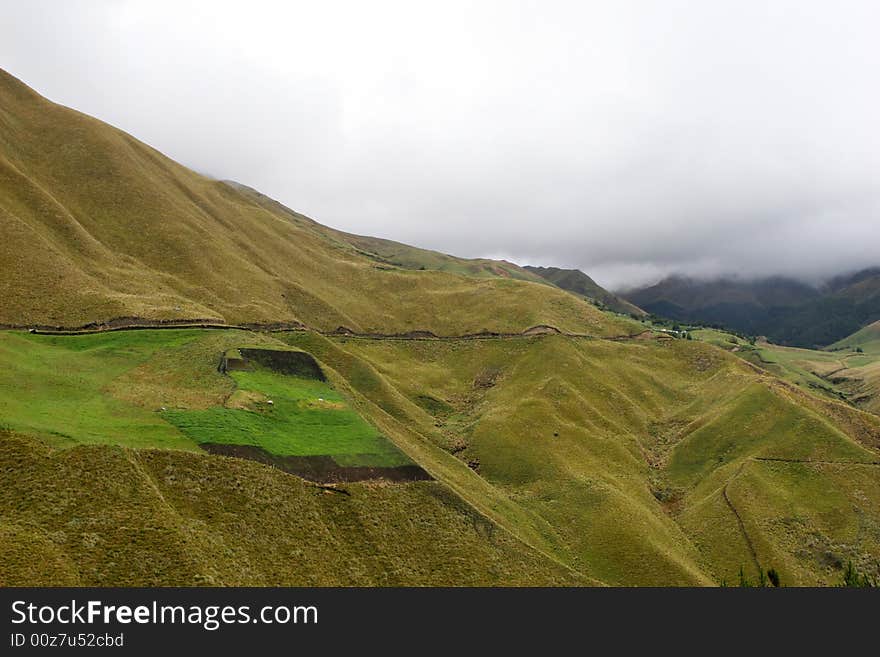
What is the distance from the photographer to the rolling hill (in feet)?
121

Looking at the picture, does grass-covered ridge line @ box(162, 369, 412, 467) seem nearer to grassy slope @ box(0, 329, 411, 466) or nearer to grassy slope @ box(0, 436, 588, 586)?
grassy slope @ box(0, 329, 411, 466)

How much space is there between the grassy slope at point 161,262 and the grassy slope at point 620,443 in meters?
17.4

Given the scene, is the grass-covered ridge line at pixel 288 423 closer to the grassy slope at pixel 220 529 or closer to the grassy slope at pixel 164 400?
the grassy slope at pixel 164 400

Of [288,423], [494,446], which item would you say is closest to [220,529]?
[288,423]

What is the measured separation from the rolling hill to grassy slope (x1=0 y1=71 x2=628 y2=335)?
694 mm

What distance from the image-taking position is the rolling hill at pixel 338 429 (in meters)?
37.0

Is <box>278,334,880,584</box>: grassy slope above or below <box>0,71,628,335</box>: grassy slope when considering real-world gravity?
below

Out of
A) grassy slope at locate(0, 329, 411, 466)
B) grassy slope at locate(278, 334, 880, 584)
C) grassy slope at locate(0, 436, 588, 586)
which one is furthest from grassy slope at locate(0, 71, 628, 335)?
grassy slope at locate(0, 436, 588, 586)

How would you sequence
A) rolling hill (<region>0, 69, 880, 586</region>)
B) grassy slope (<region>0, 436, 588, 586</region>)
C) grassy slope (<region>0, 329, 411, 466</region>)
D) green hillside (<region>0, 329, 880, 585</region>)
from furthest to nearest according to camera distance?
grassy slope (<region>0, 329, 411, 466</region>)
green hillside (<region>0, 329, 880, 585</region>)
rolling hill (<region>0, 69, 880, 586</region>)
grassy slope (<region>0, 436, 588, 586</region>)

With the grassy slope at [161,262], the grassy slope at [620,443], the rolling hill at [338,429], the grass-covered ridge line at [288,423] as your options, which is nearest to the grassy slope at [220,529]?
the rolling hill at [338,429]

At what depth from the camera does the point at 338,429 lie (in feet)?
190

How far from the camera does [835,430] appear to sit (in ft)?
275

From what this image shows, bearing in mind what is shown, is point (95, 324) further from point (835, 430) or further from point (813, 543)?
point (835, 430)

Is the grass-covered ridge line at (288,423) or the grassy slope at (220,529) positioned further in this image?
the grass-covered ridge line at (288,423)
